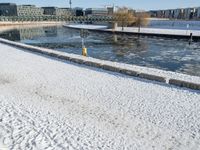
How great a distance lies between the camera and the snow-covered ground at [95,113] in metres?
8.16

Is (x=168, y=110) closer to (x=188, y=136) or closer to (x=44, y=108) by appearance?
(x=188, y=136)

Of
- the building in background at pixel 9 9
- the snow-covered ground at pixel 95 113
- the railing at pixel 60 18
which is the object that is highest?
the building in background at pixel 9 9

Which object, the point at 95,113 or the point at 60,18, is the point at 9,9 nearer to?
the point at 60,18

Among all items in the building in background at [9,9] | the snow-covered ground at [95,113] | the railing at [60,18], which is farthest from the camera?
the building in background at [9,9]

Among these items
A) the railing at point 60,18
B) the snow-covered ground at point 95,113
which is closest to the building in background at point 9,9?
the railing at point 60,18

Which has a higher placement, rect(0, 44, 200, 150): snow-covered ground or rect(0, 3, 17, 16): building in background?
rect(0, 3, 17, 16): building in background

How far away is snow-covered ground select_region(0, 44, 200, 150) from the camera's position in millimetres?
8156

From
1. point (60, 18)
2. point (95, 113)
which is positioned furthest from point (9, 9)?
point (95, 113)

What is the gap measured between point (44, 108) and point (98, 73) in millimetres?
7003

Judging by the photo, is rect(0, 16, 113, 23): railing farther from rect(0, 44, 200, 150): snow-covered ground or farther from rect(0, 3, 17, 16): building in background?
rect(0, 44, 200, 150): snow-covered ground

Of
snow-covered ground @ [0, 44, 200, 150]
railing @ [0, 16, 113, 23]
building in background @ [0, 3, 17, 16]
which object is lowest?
snow-covered ground @ [0, 44, 200, 150]

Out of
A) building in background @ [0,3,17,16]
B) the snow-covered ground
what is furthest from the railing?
the snow-covered ground

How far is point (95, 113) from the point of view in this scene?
10.4 m

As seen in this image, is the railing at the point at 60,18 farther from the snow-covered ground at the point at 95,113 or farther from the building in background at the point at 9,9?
the snow-covered ground at the point at 95,113
